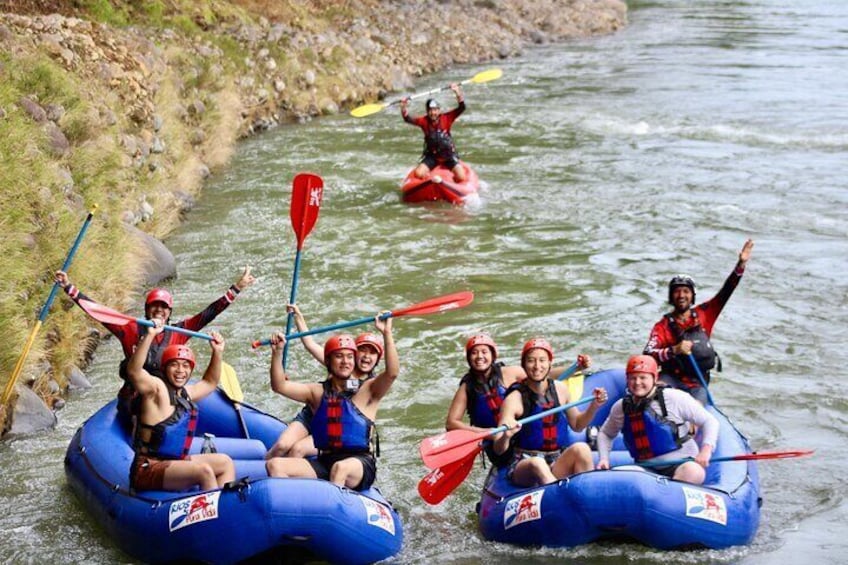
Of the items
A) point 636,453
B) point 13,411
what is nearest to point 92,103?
point 13,411

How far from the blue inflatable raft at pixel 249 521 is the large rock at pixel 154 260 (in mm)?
4874

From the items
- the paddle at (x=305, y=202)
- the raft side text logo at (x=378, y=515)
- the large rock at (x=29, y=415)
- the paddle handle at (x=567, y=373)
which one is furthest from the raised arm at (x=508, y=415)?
the large rock at (x=29, y=415)

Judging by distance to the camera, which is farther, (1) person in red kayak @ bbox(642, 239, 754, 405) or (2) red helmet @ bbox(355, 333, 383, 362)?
(1) person in red kayak @ bbox(642, 239, 754, 405)

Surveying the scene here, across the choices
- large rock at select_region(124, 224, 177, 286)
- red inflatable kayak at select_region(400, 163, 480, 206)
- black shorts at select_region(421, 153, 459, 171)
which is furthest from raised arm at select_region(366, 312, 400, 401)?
black shorts at select_region(421, 153, 459, 171)

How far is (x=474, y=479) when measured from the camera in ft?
26.6

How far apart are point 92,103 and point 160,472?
Result: 7298 millimetres

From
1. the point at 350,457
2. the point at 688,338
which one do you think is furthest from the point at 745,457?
the point at 350,457

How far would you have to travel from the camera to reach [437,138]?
1509 centimetres

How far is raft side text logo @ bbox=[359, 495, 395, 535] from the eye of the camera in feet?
21.2

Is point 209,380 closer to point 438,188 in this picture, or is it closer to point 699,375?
point 699,375

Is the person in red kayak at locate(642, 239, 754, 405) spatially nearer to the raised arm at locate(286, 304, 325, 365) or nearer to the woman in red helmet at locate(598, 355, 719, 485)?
the woman in red helmet at locate(598, 355, 719, 485)

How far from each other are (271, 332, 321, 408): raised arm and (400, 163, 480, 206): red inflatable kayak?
8.09m

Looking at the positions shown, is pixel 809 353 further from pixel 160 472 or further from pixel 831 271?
pixel 160 472

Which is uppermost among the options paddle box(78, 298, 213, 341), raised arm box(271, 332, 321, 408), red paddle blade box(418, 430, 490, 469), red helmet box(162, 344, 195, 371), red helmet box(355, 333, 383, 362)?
paddle box(78, 298, 213, 341)
